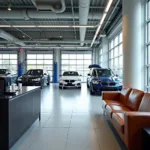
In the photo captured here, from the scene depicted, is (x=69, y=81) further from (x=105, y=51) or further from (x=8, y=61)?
(x=8, y=61)

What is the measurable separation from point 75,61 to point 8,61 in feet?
23.5

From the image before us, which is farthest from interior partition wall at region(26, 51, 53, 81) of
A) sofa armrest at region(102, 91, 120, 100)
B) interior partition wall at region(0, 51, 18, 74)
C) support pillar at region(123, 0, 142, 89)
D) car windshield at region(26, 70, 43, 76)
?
sofa armrest at region(102, 91, 120, 100)

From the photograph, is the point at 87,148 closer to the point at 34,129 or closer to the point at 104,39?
the point at 34,129

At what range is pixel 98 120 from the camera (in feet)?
16.3

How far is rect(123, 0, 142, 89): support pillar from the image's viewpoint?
6336 millimetres

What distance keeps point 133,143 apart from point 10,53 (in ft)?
66.1

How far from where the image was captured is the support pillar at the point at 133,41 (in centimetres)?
634

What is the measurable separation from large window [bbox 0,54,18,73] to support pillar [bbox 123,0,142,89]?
1666 cm

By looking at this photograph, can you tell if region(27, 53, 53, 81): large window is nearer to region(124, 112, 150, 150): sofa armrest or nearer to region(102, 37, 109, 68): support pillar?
region(102, 37, 109, 68): support pillar

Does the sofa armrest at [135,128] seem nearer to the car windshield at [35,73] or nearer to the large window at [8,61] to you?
the car windshield at [35,73]

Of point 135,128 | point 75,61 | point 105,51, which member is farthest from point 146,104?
point 75,61

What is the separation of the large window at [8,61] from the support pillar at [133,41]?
1666 centimetres

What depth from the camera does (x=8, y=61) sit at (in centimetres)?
2117

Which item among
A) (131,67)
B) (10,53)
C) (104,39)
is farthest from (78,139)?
(10,53)
